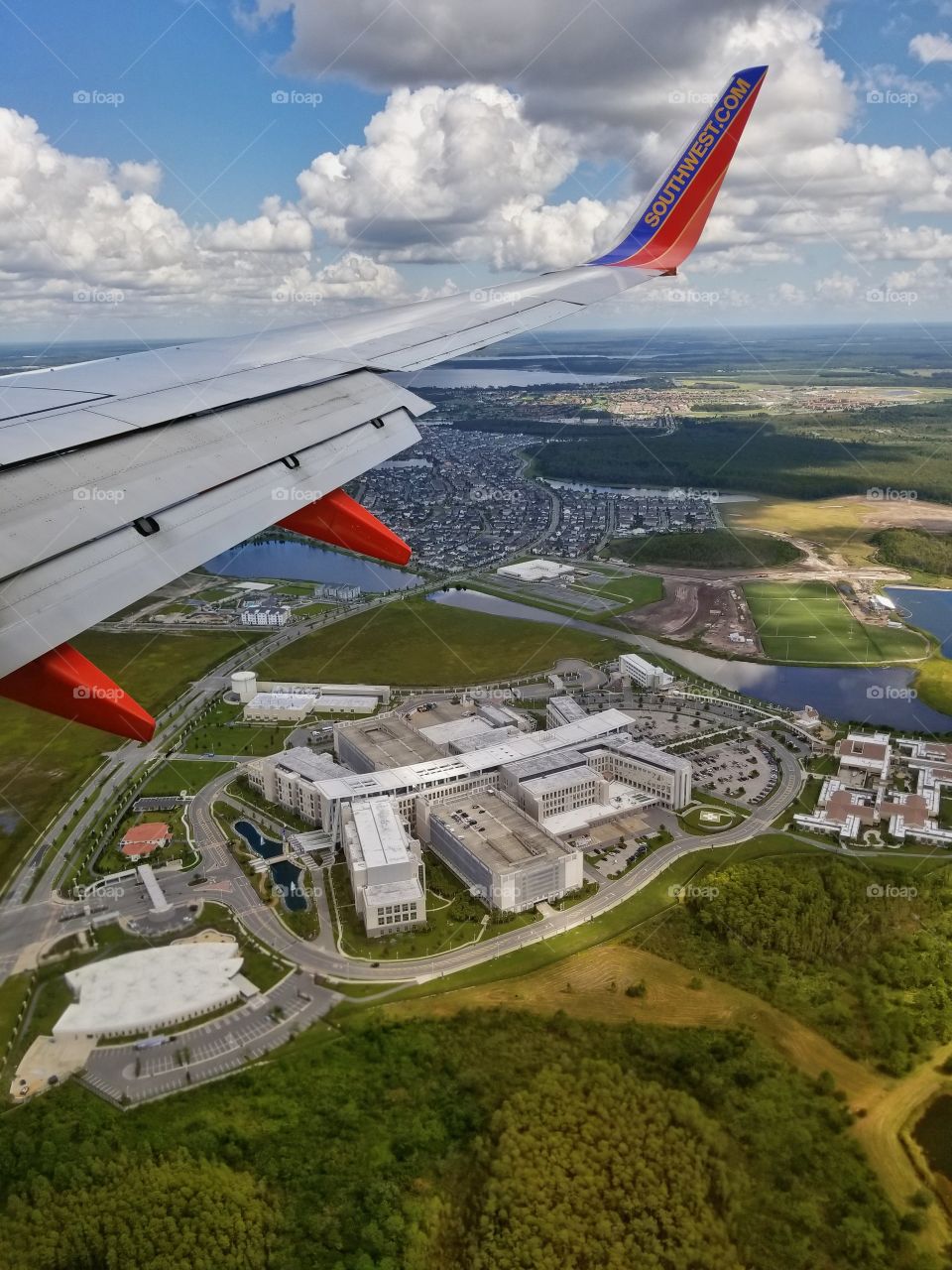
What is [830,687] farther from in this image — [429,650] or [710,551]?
[710,551]

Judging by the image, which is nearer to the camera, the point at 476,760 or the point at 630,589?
the point at 476,760

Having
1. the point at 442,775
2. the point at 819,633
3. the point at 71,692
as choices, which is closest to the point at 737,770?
the point at 442,775

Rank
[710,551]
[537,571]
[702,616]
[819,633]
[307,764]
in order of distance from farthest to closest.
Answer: [710,551] < [537,571] < [702,616] < [819,633] < [307,764]

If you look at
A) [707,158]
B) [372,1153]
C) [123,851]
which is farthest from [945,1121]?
[123,851]

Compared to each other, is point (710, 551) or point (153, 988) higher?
point (153, 988)

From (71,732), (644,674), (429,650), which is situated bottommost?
(644,674)

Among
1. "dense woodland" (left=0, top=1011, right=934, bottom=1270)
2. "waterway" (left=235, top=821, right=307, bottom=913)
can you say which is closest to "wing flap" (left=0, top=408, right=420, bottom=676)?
"dense woodland" (left=0, top=1011, right=934, bottom=1270)

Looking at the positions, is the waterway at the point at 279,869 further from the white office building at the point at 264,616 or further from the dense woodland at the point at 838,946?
the white office building at the point at 264,616

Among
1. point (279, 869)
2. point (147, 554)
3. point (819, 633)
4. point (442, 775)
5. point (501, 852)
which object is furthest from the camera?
point (819, 633)
